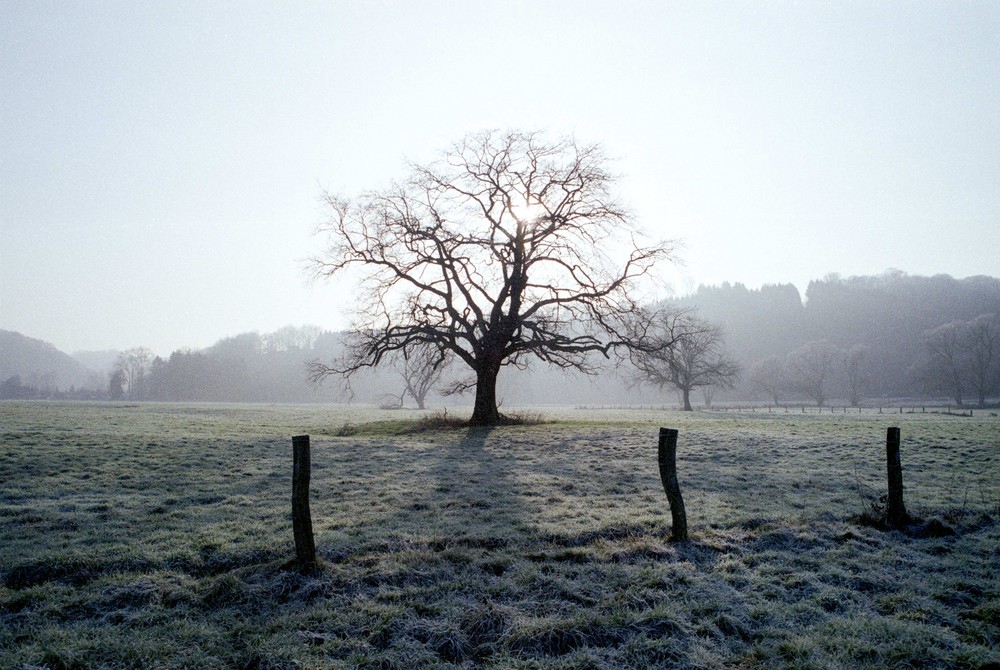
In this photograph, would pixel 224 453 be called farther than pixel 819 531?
Yes

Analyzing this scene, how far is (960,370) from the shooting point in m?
82.9

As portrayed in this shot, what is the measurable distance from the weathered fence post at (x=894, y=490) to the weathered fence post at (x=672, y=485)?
169 inches

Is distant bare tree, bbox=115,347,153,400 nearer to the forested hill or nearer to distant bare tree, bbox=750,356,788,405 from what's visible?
the forested hill

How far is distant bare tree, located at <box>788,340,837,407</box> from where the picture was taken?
87.0 meters

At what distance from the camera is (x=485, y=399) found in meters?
27.6

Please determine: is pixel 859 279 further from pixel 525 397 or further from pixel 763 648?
pixel 763 648

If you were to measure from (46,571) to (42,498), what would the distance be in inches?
201

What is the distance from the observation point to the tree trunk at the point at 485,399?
89.6ft

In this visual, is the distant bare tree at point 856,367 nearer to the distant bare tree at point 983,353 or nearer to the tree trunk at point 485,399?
the distant bare tree at point 983,353

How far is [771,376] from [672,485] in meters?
88.6

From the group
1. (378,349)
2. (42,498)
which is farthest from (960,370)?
(42,498)

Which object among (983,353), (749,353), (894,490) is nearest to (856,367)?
(983,353)

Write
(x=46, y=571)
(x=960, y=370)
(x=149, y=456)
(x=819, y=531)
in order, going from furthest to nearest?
(x=960, y=370) < (x=149, y=456) < (x=819, y=531) < (x=46, y=571)

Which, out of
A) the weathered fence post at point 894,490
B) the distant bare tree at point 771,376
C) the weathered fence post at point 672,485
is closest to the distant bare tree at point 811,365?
the distant bare tree at point 771,376
